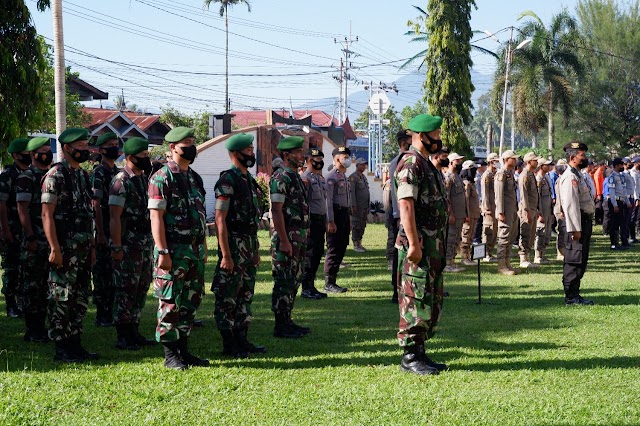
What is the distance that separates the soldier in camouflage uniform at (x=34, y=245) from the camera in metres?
7.84

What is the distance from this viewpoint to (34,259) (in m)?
7.91

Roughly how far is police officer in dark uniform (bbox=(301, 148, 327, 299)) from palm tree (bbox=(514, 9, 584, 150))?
33.7 meters

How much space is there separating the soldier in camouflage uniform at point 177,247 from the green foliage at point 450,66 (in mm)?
23257

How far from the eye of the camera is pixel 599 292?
11406 millimetres

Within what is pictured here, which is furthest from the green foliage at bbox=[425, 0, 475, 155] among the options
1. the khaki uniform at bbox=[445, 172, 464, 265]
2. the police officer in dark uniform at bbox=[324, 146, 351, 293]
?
the police officer in dark uniform at bbox=[324, 146, 351, 293]

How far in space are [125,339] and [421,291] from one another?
296 cm

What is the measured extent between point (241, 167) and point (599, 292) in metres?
6.47

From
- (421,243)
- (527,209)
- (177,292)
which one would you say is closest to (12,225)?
(177,292)

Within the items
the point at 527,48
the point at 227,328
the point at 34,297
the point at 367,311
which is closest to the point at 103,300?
the point at 34,297

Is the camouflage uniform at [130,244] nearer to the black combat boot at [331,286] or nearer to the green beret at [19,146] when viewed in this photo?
the green beret at [19,146]

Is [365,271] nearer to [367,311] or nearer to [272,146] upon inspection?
[367,311]

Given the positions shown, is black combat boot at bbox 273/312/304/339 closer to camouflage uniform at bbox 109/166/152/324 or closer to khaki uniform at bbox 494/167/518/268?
camouflage uniform at bbox 109/166/152/324

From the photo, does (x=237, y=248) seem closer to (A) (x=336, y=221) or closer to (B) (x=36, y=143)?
(B) (x=36, y=143)

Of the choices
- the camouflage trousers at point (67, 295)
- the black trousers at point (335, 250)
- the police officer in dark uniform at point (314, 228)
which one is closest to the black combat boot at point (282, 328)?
the camouflage trousers at point (67, 295)
